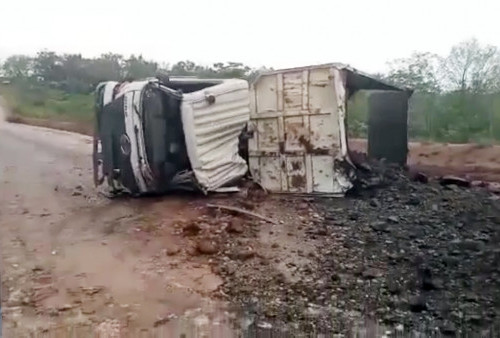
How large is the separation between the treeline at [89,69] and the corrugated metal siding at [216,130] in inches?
5.4

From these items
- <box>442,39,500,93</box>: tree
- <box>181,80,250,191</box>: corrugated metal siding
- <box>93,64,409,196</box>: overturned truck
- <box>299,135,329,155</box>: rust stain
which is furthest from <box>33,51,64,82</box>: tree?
<box>442,39,500,93</box>: tree

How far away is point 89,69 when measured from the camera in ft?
11.1

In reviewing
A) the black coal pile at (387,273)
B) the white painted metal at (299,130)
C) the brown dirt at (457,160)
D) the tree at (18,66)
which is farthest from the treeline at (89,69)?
the brown dirt at (457,160)

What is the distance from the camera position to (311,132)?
3.71 metres

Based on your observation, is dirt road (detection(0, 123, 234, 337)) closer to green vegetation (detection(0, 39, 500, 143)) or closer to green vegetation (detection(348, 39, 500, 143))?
green vegetation (detection(0, 39, 500, 143))

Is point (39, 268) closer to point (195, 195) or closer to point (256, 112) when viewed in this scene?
point (195, 195)

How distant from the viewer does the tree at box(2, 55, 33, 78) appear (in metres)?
2.65

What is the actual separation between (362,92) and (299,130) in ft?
2.26

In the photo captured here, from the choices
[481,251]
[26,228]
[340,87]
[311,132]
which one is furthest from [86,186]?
[481,251]

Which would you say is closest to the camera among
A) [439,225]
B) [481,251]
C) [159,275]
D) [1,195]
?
[159,275]

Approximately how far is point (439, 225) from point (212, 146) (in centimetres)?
145

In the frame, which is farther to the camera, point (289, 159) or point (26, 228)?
point (289, 159)

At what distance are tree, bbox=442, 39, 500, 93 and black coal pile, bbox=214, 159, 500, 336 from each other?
1076mm

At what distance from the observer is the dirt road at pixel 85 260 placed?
2.05m
